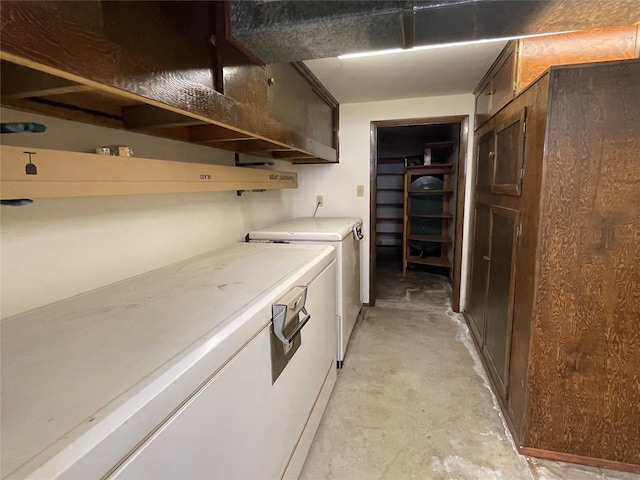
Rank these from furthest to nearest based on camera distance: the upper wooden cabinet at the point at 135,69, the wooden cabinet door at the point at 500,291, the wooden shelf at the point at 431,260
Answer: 1. the wooden shelf at the point at 431,260
2. the wooden cabinet door at the point at 500,291
3. the upper wooden cabinet at the point at 135,69

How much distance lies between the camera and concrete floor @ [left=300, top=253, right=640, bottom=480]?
146 centimetres

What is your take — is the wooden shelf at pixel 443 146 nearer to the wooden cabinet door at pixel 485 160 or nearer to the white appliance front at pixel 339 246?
the wooden cabinet door at pixel 485 160

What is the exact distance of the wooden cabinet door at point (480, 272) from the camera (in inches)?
87.2

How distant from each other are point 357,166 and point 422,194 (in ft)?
5.82

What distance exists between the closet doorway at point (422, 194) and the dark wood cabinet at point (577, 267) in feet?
4.97

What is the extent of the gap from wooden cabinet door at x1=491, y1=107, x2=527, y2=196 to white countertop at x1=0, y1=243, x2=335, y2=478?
1.23m

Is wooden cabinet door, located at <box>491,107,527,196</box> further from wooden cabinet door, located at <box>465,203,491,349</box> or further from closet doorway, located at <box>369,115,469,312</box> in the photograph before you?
closet doorway, located at <box>369,115,469,312</box>

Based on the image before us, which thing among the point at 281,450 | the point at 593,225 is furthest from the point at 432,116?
the point at 281,450

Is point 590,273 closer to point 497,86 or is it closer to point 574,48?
point 574,48

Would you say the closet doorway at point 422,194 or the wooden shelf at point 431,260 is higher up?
the closet doorway at point 422,194

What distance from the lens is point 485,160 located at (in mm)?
2314

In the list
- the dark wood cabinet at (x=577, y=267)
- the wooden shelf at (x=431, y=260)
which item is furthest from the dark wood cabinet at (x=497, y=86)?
the wooden shelf at (x=431, y=260)

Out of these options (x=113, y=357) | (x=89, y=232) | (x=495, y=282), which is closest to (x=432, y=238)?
(x=495, y=282)

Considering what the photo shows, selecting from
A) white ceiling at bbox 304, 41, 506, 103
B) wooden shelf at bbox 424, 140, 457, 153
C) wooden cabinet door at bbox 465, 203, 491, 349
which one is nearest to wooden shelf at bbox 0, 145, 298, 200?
white ceiling at bbox 304, 41, 506, 103
